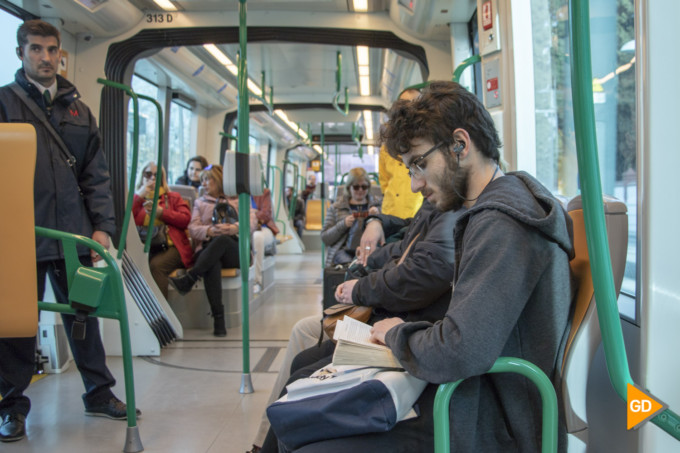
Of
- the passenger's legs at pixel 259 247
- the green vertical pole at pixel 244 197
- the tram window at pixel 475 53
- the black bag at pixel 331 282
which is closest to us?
the green vertical pole at pixel 244 197

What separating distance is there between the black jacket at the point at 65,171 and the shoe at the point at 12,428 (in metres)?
0.70

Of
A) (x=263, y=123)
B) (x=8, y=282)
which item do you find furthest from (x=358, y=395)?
(x=263, y=123)

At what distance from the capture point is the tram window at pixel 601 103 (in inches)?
67.2

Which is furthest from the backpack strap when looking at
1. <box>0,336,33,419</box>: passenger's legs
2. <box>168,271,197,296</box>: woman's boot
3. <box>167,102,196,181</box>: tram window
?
<box>167,102,196,181</box>: tram window

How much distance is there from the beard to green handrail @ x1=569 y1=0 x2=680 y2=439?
1.52 feet

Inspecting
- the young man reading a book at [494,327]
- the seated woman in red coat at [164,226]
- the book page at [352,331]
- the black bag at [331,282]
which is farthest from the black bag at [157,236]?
the young man reading a book at [494,327]

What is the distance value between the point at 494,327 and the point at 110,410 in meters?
2.14

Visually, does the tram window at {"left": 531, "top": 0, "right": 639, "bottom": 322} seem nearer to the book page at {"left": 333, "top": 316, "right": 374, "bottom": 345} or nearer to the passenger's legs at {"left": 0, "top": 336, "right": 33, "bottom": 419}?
the book page at {"left": 333, "top": 316, "right": 374, "bottom": 345}

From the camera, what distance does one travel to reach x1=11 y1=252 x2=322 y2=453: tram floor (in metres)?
2.30

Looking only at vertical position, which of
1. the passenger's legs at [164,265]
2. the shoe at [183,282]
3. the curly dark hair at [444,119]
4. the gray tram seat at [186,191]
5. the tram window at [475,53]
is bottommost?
the shoe at [183,282]

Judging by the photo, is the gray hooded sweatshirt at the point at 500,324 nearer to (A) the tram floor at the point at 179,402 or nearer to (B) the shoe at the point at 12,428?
(A) the tram floor at the point at 179,402

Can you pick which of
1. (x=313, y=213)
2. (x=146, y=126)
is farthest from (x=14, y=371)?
(x=313, y=213)

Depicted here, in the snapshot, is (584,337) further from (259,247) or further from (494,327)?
(259,247)

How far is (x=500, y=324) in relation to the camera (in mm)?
1049
